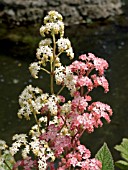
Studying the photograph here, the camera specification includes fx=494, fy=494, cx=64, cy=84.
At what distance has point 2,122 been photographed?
590 cm

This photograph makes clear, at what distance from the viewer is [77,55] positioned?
307 inches

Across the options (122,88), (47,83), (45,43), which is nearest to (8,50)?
(47,83)

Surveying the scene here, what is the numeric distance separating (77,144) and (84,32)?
7496 mm

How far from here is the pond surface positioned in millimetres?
5664

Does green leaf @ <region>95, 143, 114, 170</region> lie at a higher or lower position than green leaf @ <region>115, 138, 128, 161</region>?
lower

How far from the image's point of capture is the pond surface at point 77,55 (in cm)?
566

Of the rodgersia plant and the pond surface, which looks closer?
the rodgersia plant

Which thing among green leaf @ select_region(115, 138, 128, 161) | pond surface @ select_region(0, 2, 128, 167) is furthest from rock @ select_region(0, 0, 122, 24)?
green leaf @ select_region(115, 138, 128, 161)

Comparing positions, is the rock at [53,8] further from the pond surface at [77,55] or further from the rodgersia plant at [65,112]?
the rodgersia plant at [65,112]

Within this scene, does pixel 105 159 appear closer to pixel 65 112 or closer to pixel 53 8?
pixel 65 112

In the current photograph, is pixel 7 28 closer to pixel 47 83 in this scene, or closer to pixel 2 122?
pixel 47 83

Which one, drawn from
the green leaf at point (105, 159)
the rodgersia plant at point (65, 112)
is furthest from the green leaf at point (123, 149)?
the rodgersia plant at point (65, 112)

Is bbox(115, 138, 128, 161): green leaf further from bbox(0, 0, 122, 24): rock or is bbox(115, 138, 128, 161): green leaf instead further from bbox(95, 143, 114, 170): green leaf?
bbox(0, 0, 122, 24): rock

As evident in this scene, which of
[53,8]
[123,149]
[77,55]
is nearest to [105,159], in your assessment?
[123,149]
